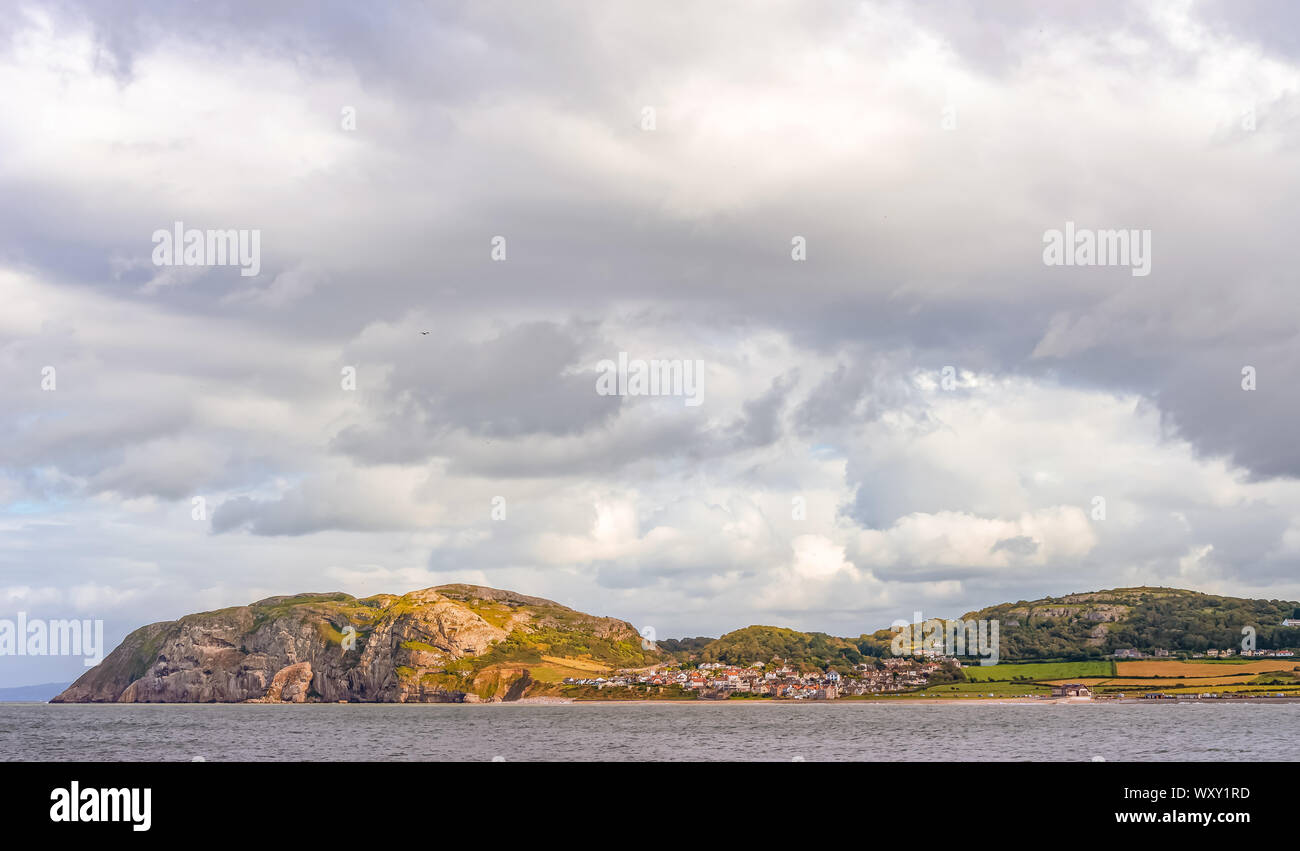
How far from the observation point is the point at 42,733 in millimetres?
191375

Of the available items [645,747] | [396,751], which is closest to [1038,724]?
[645,747]
